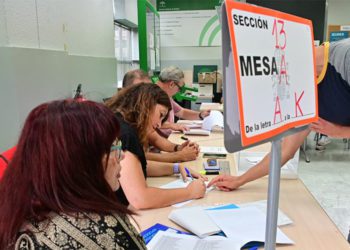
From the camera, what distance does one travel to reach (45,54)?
2.17 meters

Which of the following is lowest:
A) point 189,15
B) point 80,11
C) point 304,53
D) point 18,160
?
point 18,160

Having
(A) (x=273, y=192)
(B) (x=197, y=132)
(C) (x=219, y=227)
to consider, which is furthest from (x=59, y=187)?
(B) (x=197, y=132)

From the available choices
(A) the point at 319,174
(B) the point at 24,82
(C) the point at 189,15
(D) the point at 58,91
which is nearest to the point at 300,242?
(B) the point at 24,82

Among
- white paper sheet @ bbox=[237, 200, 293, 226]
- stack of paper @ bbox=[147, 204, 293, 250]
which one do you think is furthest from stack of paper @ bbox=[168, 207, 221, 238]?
white paper sheet @ bbox=[237, 200, 293, 226]

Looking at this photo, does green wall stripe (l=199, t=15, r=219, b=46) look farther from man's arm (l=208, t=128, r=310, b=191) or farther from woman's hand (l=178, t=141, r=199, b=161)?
man's arm (l=208, t=128, r=310, b=191)

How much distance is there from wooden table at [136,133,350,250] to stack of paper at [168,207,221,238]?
0.12 feet

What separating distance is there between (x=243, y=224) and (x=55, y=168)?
0.76m

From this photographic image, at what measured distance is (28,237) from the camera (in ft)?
2.12

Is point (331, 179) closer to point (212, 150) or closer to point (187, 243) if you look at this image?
point (212, 150)

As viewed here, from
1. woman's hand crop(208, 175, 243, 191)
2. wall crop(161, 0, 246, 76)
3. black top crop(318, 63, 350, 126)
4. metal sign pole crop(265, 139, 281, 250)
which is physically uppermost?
wall crop(161, 0, 246, 76)

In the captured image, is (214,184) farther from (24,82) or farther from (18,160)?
(24,82)

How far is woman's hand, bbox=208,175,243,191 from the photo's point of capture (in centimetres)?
151

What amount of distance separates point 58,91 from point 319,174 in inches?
119

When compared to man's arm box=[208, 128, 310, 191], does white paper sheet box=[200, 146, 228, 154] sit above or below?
below
